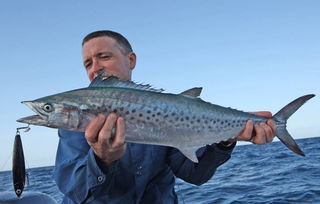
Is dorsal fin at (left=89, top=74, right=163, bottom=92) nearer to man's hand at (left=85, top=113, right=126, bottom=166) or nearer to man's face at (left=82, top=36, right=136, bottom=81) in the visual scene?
man's hand at (left=85, top=113, right=126, bottom=166)

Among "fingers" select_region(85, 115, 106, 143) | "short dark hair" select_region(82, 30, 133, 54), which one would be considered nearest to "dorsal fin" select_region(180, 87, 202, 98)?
"fingers" select_region(85, 115, 106, 143)

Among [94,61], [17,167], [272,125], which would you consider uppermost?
[94,61]

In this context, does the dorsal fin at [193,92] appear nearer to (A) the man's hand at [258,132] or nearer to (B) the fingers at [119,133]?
(A) the man's hand at [258,132]

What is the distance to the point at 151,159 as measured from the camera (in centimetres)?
392

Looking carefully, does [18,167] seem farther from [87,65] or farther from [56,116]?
[56,116]

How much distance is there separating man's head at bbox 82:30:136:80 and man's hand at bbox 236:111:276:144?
1.61 metres

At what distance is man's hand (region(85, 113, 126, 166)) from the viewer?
3.01m

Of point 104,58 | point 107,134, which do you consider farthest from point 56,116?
point 104,58

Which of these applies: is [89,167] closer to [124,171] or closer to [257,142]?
[124,171]

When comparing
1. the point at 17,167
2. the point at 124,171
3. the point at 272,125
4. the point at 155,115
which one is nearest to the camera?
the point at 155,115

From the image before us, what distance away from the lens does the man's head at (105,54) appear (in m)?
4.11

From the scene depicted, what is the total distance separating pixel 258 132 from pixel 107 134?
5.94 feet

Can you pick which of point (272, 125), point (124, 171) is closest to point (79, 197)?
point (124, 171)

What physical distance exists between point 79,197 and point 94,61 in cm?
161
